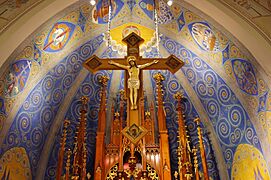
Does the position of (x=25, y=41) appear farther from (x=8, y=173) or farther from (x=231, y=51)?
(x=231, y=51)

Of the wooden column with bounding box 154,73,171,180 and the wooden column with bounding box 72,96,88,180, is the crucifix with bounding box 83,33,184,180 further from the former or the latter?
the wooden column with bounding box 72,96,88,180

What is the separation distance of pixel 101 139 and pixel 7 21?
3037 millimetres

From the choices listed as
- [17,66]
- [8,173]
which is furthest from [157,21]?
[8,173]

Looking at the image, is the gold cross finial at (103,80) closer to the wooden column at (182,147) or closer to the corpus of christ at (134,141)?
the corpus of christ at (134,141)

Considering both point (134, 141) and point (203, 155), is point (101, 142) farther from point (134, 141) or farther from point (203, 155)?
point (203, 155)

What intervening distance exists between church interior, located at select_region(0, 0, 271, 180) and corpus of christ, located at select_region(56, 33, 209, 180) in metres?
0.02

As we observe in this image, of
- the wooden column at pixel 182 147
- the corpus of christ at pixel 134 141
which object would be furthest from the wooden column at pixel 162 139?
the wooden column at pixel 182 147

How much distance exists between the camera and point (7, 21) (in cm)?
549

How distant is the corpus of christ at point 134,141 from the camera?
612 cm

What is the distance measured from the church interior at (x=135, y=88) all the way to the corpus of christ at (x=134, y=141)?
22 millimetres

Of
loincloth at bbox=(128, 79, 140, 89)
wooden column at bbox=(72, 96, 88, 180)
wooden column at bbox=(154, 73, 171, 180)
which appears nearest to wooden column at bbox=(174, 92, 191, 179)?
wooden column at bbox=(154, 73, 171, 180)

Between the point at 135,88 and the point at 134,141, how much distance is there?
115 centimetres

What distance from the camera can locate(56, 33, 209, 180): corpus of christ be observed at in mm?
6117

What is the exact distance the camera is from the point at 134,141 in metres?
5.36
